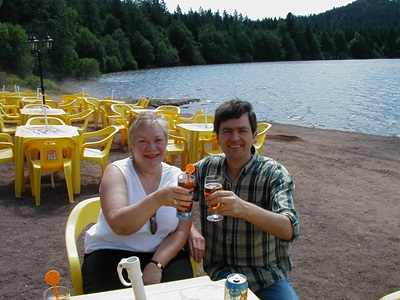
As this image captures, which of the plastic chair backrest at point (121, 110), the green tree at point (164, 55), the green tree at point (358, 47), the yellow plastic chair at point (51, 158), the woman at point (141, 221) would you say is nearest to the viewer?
the woman at point (141, 221)

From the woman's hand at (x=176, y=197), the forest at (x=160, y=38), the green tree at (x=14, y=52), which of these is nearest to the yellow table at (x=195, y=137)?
the woman's hand at (x=176, y=197)

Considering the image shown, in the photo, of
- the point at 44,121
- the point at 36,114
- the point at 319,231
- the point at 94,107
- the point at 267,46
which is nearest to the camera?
the point at 319,231

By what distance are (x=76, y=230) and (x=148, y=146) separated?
2.01ft

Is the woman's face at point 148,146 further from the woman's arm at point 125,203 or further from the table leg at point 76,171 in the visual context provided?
the table leg at point 76,171

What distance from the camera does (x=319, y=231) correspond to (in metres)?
4.29

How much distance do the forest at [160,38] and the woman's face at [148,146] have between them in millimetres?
37943

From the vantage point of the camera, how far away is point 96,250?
212cm

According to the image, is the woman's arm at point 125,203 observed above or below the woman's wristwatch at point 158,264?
above

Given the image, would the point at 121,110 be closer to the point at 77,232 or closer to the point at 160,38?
the point at 77,232

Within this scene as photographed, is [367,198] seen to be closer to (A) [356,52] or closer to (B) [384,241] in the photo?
(B) [384,241]

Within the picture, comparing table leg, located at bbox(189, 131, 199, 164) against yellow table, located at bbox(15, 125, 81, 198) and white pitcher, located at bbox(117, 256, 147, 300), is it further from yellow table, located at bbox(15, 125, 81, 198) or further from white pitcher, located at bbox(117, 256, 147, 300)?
white pitcher, located at bbox(117, 256, 147, 300)

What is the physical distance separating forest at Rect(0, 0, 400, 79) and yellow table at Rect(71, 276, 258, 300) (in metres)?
38.7

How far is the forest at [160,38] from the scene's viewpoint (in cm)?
4706

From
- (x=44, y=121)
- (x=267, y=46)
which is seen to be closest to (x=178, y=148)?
(x=44, y=121)
